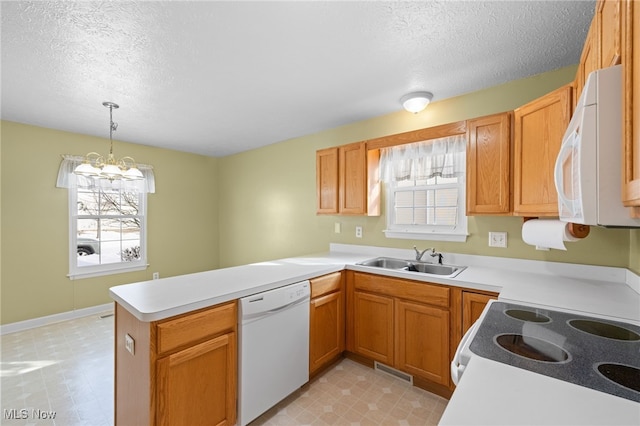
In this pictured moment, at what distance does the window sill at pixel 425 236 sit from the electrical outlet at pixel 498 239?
0.61 feet

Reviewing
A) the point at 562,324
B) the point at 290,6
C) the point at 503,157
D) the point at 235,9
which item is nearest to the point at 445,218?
the point at 503,157

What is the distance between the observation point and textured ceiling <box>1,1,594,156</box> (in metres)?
1.44

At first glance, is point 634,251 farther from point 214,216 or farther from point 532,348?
point 214,216

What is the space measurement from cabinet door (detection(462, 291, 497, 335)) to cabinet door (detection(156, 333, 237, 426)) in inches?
57.9

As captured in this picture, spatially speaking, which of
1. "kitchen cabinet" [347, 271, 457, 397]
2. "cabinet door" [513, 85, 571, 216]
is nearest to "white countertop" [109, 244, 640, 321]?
"kitchen cabinet" [347, 271, 457, 397]

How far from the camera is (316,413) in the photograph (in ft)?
6.12

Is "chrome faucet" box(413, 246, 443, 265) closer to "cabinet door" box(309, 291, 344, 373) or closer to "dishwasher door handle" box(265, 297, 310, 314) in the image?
"cabinet door" box(309, 291, 344, 373)

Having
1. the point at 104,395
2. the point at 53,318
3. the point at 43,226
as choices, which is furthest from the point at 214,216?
the point at 104,395

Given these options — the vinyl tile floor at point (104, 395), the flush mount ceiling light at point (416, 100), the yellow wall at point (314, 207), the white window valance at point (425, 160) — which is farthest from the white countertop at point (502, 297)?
the flush mount ceiling light at point (416, 100)

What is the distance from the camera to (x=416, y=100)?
237 cm

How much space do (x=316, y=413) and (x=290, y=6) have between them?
245cm

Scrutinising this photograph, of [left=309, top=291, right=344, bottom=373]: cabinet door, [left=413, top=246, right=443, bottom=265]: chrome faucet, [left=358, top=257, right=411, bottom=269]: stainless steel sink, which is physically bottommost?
[left=309, top=291, right=344, bottom=373]: cabinet door

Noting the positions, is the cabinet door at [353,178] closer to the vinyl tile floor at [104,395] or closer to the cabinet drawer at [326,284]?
the cabinet drawer at [326,284]

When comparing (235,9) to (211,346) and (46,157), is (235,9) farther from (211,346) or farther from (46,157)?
(46,157)
